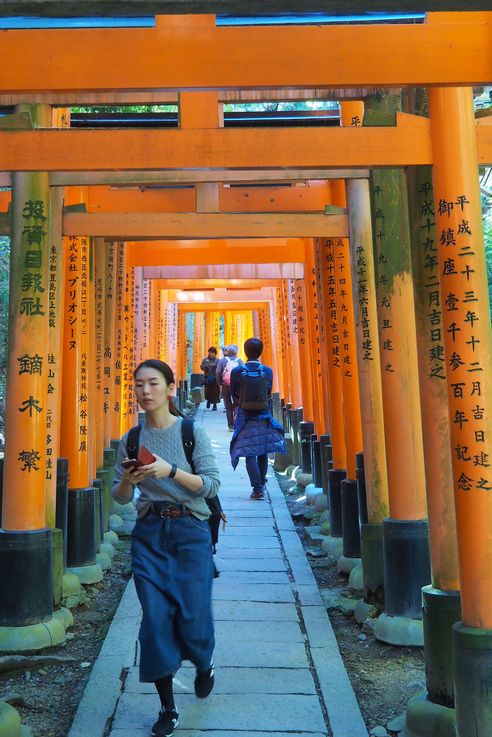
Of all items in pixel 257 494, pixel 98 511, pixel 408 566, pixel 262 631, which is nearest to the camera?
pixel 408 566

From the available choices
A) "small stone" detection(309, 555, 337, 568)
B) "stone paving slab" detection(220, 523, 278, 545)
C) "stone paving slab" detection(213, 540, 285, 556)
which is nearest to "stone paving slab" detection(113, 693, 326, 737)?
"stone paving slab" detection(213, 540, 285, 556)

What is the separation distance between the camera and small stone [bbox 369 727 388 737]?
3.44m

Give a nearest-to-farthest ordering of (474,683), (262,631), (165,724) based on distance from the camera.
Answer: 1. (474,683)
2. (165,724)
3. (262,631)

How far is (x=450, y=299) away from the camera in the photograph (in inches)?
125

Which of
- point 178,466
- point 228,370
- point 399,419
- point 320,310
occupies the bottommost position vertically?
point 178,466

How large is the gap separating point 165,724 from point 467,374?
193 cm

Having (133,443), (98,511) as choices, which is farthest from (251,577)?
(133,443)

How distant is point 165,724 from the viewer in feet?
10.7

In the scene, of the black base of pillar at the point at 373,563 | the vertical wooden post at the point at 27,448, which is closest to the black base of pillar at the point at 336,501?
the black base of pillar at the point at 373,563

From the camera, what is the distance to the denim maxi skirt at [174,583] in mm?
3273

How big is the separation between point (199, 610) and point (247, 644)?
4.39 feet

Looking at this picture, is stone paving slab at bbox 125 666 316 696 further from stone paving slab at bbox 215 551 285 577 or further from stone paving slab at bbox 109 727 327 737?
stone paving slab at bbox 215 551 285 577

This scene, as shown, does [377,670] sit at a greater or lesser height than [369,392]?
lesser

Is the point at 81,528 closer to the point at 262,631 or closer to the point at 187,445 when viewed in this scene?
the point at 262,631
